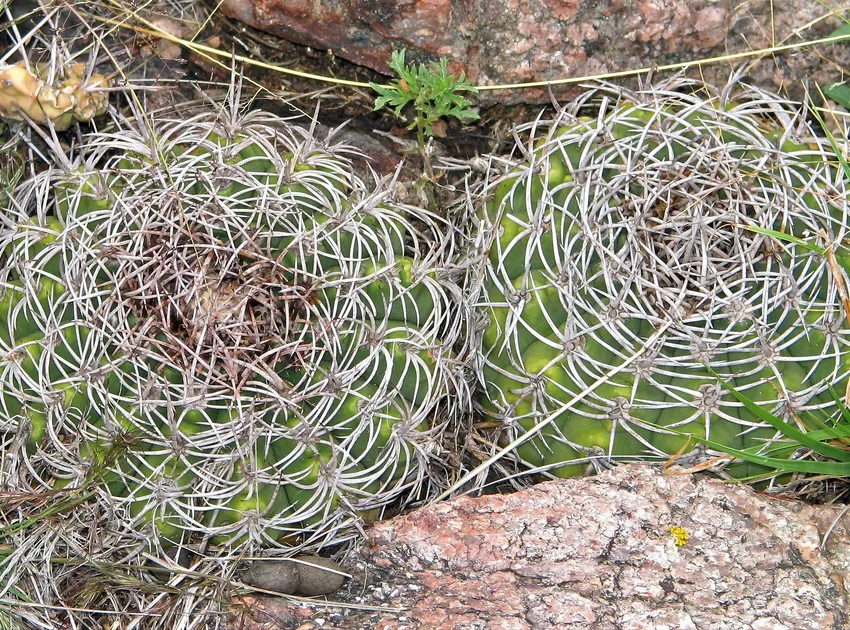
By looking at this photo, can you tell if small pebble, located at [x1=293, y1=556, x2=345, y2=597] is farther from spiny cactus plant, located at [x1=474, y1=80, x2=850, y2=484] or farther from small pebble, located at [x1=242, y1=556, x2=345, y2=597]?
spiny cactus plant, located at [x1=474, y1=80, x2=850, y2=484]

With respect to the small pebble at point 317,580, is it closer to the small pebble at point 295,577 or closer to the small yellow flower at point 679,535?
the small pebble at point 295,577

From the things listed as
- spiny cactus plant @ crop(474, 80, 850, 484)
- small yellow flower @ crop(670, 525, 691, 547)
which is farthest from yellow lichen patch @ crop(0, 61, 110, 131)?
small yellow flower @ crop(670, 525, 691, 547)

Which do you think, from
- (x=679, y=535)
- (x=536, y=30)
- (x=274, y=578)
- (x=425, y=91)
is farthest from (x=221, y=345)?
(x=536, y=30)

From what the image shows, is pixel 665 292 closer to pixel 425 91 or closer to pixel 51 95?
pixel 425 91

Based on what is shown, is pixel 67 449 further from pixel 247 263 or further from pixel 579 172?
pixel 579 172

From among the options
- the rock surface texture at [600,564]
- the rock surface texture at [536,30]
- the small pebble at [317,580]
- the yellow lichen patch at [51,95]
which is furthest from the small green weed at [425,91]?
the small pebble at [317,580]

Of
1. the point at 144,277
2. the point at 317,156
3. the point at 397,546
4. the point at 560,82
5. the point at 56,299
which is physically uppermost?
the point at 560,82

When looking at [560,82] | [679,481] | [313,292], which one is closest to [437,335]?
[313,292]

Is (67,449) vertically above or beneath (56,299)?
beneath
